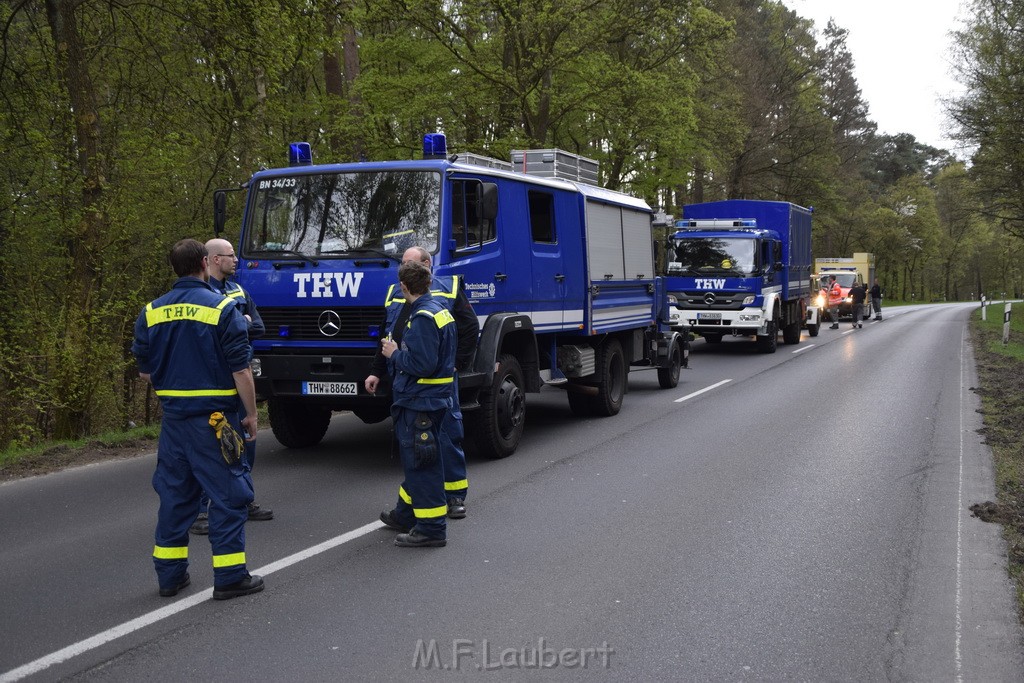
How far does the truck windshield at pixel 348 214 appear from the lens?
27.2ft

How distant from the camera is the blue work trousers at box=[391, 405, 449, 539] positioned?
5871 mm

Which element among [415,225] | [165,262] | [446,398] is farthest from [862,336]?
[446,398]

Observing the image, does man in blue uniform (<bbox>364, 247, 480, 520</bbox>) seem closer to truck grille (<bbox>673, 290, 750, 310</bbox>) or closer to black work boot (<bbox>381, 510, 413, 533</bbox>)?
black work boot (<bbox>381, 510, 413, 533</bbox>)

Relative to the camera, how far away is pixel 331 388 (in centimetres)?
808

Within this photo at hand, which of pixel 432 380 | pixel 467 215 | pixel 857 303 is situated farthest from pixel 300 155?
pixel 857 303

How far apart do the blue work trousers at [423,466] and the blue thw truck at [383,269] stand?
158 cm

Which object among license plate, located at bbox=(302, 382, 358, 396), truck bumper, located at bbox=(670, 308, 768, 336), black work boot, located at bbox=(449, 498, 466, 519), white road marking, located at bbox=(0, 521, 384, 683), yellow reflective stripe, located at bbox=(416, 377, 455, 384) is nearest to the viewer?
white road marking, located at bbox=(0, 521, 384, 683)

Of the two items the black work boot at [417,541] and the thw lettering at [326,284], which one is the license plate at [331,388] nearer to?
the thw lettering at [326,284]

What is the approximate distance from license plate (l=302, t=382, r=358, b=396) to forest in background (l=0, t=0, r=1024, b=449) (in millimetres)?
4099

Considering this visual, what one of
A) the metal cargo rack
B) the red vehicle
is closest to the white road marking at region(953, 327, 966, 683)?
the metal cargo rack

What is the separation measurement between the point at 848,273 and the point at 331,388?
3942 centimetres

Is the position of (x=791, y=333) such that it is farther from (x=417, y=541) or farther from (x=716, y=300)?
(x=417, y=541)

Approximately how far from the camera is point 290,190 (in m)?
8.75

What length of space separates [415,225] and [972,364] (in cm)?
1505
